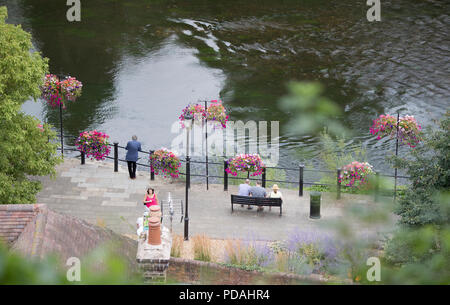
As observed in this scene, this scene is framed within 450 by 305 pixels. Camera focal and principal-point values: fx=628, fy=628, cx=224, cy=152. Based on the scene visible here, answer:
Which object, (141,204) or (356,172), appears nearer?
(356,172)

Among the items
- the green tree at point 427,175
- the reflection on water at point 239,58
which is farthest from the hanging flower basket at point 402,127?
the reflection on water at point 239,58

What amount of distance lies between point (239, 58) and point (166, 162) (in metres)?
15.4

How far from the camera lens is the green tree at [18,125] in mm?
14344

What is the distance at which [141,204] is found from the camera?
1816 centimetres

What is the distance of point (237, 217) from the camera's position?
1748cm

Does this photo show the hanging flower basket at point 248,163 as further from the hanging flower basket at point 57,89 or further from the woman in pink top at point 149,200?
the hanging flower basket at point 57,89

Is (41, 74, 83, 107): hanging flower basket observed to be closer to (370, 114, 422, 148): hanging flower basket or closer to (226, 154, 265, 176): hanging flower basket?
(226, 154, 265, 176): hanging flower basket

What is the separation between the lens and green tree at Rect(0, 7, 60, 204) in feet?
47.1

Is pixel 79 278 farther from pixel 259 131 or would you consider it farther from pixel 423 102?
pixel 423 102

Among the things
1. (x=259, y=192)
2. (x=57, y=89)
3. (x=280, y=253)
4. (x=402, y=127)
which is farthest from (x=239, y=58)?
(x=280, y=253)

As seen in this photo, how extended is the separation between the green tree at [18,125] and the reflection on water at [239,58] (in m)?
9.43

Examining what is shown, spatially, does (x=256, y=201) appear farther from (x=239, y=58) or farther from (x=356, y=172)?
(x=239, y=58)
